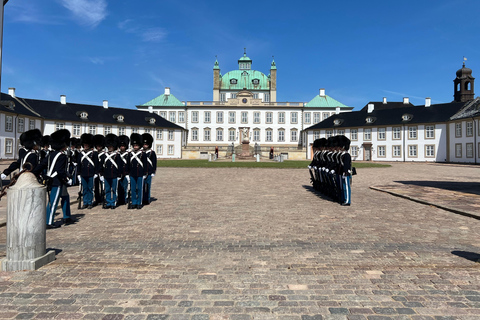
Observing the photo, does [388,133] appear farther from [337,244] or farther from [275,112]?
[337,244]

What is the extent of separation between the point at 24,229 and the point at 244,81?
79388mm

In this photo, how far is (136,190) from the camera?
9.30 metres

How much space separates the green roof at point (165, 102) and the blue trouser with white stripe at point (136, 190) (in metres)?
66.0

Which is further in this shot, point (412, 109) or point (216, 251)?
point (412, 109)

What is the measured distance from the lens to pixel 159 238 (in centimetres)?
581

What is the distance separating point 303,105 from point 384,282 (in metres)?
71.4

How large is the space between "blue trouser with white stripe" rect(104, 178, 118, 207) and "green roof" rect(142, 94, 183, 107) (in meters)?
65.7

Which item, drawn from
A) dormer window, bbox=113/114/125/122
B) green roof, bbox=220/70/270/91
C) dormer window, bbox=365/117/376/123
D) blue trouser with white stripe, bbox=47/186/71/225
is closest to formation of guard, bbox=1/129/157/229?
blue trouser with white stripe, bbox=47/186/71/225

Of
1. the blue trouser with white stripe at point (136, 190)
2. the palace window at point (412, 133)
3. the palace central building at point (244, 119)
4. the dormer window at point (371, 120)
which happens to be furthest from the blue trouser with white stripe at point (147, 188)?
the palace central building at point (244, 119)

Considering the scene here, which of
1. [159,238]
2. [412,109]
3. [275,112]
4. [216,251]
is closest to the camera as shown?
[216,251]

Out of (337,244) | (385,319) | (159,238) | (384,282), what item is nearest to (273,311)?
(385,319)

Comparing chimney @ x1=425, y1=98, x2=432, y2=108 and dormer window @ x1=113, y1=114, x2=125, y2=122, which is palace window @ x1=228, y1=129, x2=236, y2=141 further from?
chimney @ x1=425, y1=98, x2=432, y2=108

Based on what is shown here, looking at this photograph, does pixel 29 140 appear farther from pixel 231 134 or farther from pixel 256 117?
pixel 256 117

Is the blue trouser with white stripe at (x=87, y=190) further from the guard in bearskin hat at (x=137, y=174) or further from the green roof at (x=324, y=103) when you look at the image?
the green roof at (x=324, y=103)
